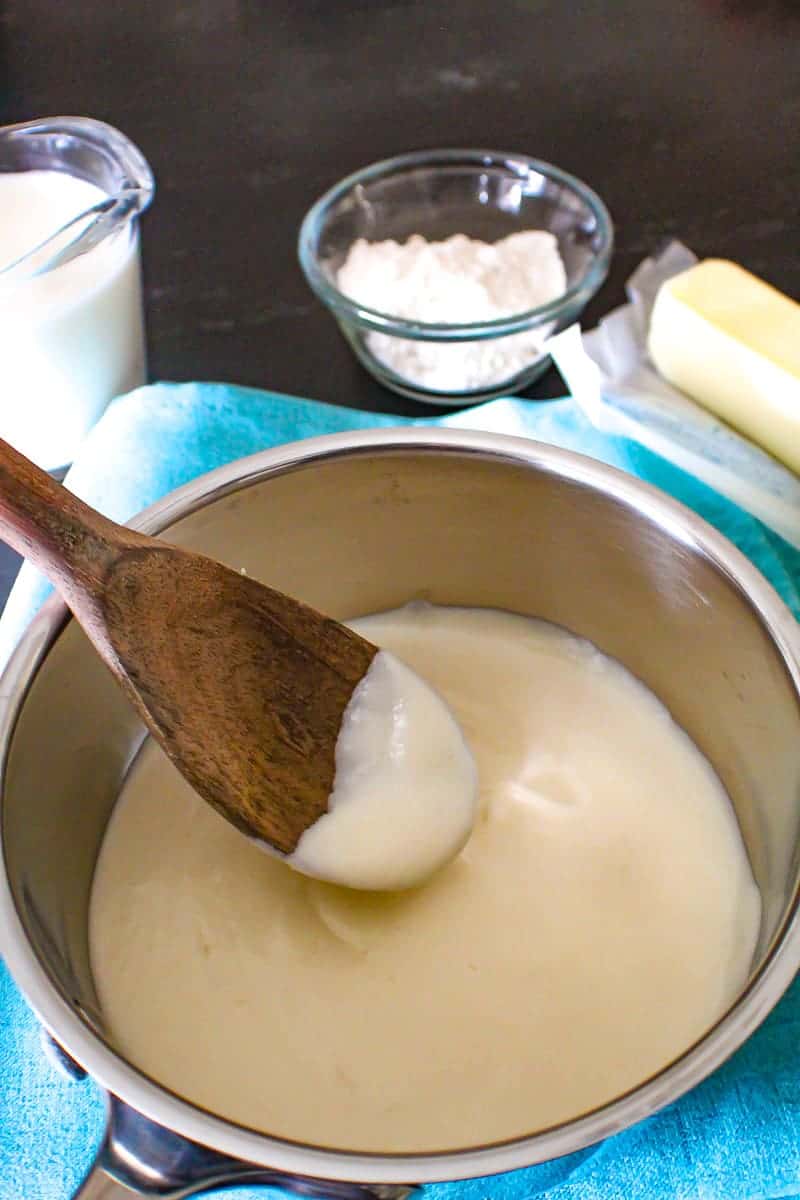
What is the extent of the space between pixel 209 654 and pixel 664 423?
1.57 feet

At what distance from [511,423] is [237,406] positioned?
22 cm

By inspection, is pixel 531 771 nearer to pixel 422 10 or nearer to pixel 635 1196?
pixel 635 1196

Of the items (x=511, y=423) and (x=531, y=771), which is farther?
(x=511, y=423)

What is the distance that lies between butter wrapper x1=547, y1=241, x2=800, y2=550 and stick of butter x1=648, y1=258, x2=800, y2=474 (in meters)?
0.02

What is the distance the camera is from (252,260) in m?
1.18

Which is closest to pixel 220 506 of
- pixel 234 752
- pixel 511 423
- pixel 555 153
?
pixel 234 752

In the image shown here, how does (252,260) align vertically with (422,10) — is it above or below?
below

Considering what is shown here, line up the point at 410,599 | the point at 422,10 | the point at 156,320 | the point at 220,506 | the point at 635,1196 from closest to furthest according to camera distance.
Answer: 1. the point at 635,1196
2. the point at 220,506
3. the point at 410,599
4. the point at 156,320
5. the point at 422,10

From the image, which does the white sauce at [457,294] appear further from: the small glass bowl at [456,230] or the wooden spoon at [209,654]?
the wooden spoon at [209,654]

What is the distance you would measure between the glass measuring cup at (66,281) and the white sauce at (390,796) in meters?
0.41

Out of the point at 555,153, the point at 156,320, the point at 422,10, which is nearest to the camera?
the point at 156,320

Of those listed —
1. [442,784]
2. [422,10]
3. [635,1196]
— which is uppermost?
[422,10]

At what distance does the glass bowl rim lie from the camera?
3.17 feet

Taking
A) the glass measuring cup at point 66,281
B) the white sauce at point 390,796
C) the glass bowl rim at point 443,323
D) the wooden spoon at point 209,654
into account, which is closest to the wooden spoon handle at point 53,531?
the wooden spoon at point 209,654
